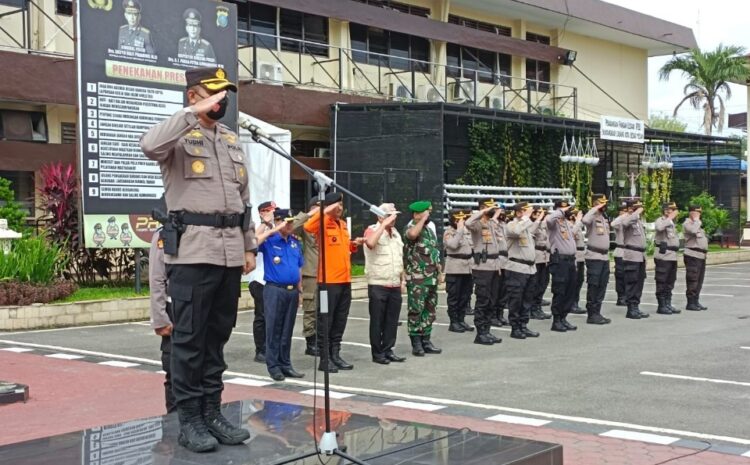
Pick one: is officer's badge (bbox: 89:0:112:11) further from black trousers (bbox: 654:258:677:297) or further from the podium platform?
the podium platform

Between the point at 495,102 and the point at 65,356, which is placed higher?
the point at 495,102

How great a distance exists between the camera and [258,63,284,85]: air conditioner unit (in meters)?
21.7

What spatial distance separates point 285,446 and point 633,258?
11171mm

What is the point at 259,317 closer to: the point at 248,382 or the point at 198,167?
the point at 248,382

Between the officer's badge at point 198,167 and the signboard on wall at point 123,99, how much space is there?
9.95 meters

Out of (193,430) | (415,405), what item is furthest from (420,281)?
(193,430)

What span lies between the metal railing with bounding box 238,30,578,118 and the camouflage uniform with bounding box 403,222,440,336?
453 inches

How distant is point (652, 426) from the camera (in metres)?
7.24

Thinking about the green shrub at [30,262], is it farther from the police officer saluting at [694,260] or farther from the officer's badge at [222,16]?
the police officer saluting at [694,260]

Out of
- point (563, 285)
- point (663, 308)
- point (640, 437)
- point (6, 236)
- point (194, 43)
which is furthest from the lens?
point (194, 43)

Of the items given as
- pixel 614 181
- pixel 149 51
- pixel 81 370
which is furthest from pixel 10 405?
pixel 614 181

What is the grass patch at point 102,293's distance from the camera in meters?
14.9

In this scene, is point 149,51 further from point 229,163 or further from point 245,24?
point 229,163

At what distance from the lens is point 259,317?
10.5 m
